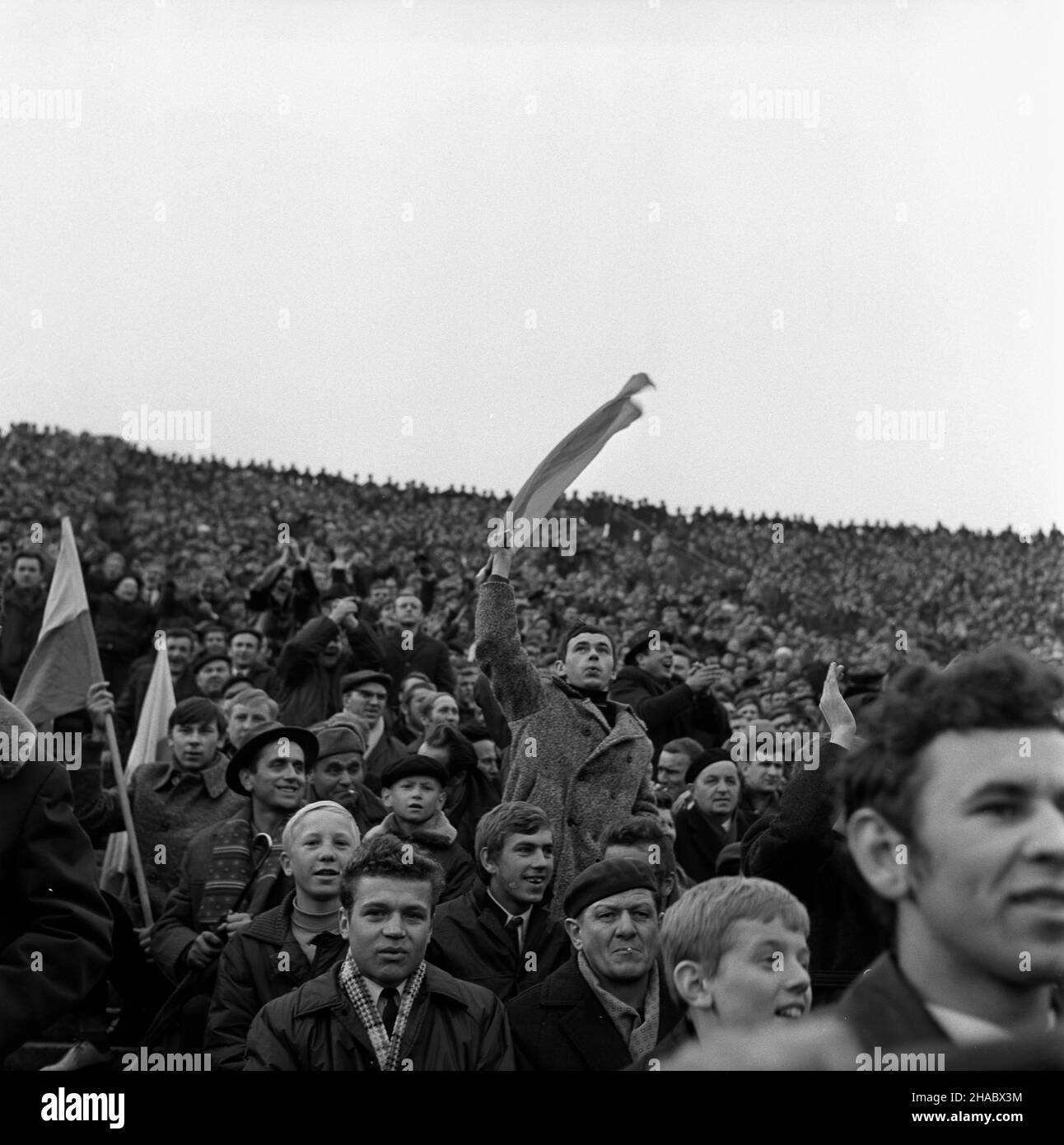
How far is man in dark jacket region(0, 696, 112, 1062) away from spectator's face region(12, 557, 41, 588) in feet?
26.6

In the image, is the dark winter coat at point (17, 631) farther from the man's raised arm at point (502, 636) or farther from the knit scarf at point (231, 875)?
the man's raised arm at point (502, 636)

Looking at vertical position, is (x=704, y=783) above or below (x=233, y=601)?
below

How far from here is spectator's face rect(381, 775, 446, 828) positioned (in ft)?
23.1

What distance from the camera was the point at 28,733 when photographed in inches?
162

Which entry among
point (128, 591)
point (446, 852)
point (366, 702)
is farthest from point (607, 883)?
point (128, 591)

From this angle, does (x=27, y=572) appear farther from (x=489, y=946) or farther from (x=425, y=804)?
(x=489, y=946)

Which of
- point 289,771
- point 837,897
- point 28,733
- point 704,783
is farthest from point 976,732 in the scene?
point 704,783

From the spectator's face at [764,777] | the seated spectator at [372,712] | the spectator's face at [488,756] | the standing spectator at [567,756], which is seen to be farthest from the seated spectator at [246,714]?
the spectator's face at [764,777]

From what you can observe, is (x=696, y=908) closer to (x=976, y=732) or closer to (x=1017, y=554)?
(x=976, y=732)

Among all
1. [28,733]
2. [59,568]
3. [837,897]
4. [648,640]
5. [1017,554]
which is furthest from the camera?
[1017,554]

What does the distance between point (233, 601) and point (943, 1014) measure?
15.7 m

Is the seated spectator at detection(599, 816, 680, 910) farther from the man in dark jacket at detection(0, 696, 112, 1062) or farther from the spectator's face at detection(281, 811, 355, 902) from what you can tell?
the man in dark jacket at detection(0, 696, 112, 1062)

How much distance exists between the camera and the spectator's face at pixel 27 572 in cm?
1192

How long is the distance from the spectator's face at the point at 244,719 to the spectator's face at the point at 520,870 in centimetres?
248
